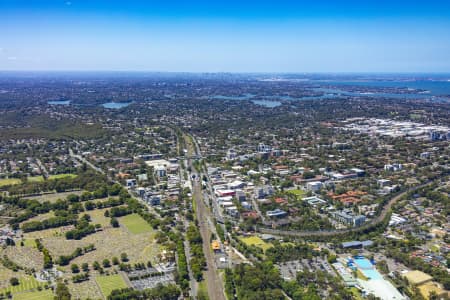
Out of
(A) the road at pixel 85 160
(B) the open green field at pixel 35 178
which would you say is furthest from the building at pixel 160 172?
(B) the open green field at pixel 35 178

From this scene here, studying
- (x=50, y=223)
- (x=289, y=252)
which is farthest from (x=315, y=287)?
(x=50, y=223)

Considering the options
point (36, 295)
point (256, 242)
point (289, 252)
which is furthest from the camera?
point (256, 242)

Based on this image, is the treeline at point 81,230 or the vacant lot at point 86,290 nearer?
the vacant lot at point 86,290

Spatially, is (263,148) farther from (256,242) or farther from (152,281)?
(152,281)

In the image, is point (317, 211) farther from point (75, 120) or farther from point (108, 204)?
point (75, 120)

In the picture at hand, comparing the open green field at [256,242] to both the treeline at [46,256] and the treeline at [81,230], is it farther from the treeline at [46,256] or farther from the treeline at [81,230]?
the treeline at [46,256]
